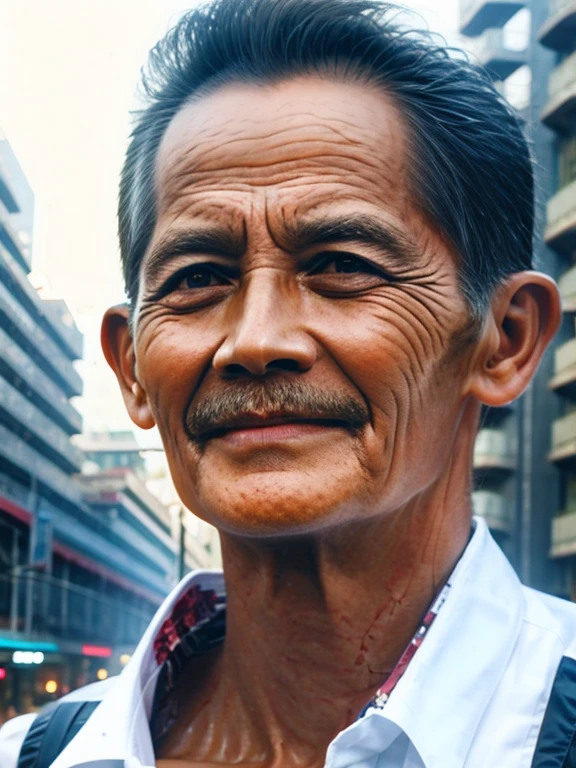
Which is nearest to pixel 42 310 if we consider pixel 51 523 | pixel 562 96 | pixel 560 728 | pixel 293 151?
pixel 51 523

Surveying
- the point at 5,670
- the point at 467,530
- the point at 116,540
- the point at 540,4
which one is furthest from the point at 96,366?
the point at 540,4

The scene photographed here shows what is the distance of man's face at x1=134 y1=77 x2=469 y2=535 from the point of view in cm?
141

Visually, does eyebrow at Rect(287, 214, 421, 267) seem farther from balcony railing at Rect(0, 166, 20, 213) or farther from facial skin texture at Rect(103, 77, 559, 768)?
balcony railing at Rect(0, 166, 20, 213)

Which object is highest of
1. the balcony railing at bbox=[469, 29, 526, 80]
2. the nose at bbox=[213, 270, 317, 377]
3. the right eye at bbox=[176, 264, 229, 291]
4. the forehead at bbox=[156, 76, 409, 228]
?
the balcony railing at bbox=[469, 29, 526, 80]

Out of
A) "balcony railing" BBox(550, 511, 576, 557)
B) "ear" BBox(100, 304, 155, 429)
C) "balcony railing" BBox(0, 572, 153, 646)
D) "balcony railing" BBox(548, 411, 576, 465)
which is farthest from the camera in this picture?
"balcony railing" BBox(550, 511, 576, 557)

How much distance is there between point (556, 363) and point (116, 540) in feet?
4.11

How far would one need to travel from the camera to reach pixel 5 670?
2143mm

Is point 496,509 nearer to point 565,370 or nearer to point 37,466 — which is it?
point 565,370

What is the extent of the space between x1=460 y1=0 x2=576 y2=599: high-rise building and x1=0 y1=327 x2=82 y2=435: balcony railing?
96 cm

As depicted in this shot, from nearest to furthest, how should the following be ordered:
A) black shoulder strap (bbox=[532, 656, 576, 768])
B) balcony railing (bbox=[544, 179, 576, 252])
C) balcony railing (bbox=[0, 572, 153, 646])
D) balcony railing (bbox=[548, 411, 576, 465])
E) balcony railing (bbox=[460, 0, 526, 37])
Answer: black shoulder strap (bbox=[532, 656, 576, 768]) → balcony railing (bbox=[0, 572, 153, 646]) → balcony railing (bbox=[544, 179, 576, 252]) → balcony railing (bbox=[460, 0, 526, 37]) → balcony railing (bbox=[548, 411, 576, 465])

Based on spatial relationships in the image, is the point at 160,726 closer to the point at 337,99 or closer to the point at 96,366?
the point at 96,366

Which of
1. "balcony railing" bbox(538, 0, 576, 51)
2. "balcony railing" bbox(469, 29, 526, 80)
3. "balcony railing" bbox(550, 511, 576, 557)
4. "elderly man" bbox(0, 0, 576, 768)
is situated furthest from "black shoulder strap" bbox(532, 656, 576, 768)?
"balcony railing" bbox(550, 511, 576, 557)

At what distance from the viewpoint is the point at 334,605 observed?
1.55 meters

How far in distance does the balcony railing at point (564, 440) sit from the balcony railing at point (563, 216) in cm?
60
